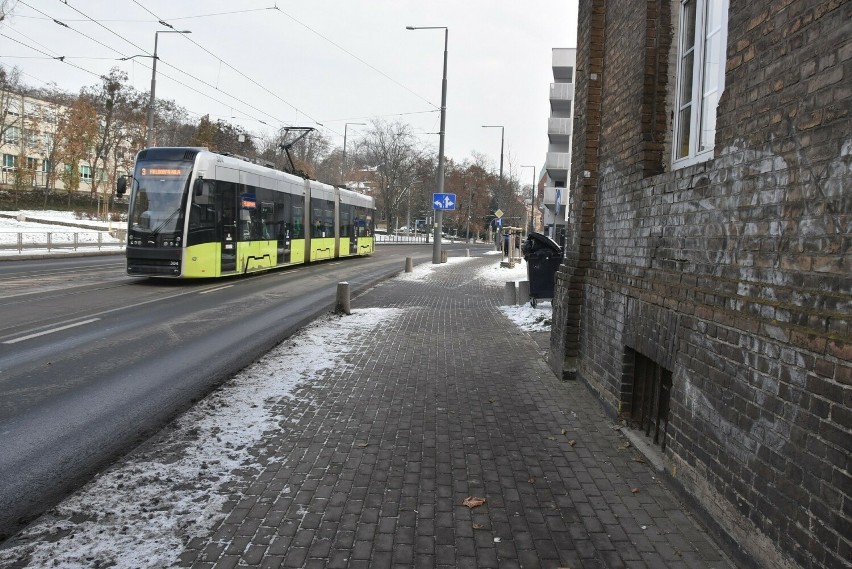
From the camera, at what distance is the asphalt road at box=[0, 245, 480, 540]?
15.0 ft

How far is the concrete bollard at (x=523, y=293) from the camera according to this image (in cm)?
1422

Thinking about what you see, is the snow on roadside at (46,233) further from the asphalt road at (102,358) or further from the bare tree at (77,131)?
the asphalt road at (102,358)

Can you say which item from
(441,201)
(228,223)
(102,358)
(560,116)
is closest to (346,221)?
(441,201)

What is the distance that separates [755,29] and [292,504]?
378 centimetres

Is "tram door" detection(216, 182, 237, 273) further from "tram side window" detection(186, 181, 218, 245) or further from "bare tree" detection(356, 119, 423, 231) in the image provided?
"bare tree" detection(356, 119, 423, 231)

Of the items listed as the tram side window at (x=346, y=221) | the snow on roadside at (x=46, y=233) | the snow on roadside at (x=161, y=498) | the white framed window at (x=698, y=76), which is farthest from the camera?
the tram side window at (x=346, y=221)

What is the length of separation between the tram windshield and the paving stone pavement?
10041 millimetres

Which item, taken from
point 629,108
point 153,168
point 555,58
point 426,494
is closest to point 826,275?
point 426,494

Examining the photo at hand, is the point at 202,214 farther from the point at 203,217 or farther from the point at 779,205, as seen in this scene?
the point at 779,205

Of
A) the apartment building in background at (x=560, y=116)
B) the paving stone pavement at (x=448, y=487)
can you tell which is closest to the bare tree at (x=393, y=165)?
the apartment building in background at (x=560, y=116)

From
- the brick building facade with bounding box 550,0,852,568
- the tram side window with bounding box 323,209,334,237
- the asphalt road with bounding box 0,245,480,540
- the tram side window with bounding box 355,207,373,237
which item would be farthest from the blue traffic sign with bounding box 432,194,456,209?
the brick building facade with bounding box 550,0,852,568

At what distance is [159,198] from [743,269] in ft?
49.2

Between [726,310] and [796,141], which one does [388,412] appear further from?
[796,141]

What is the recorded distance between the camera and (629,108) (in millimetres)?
6023
